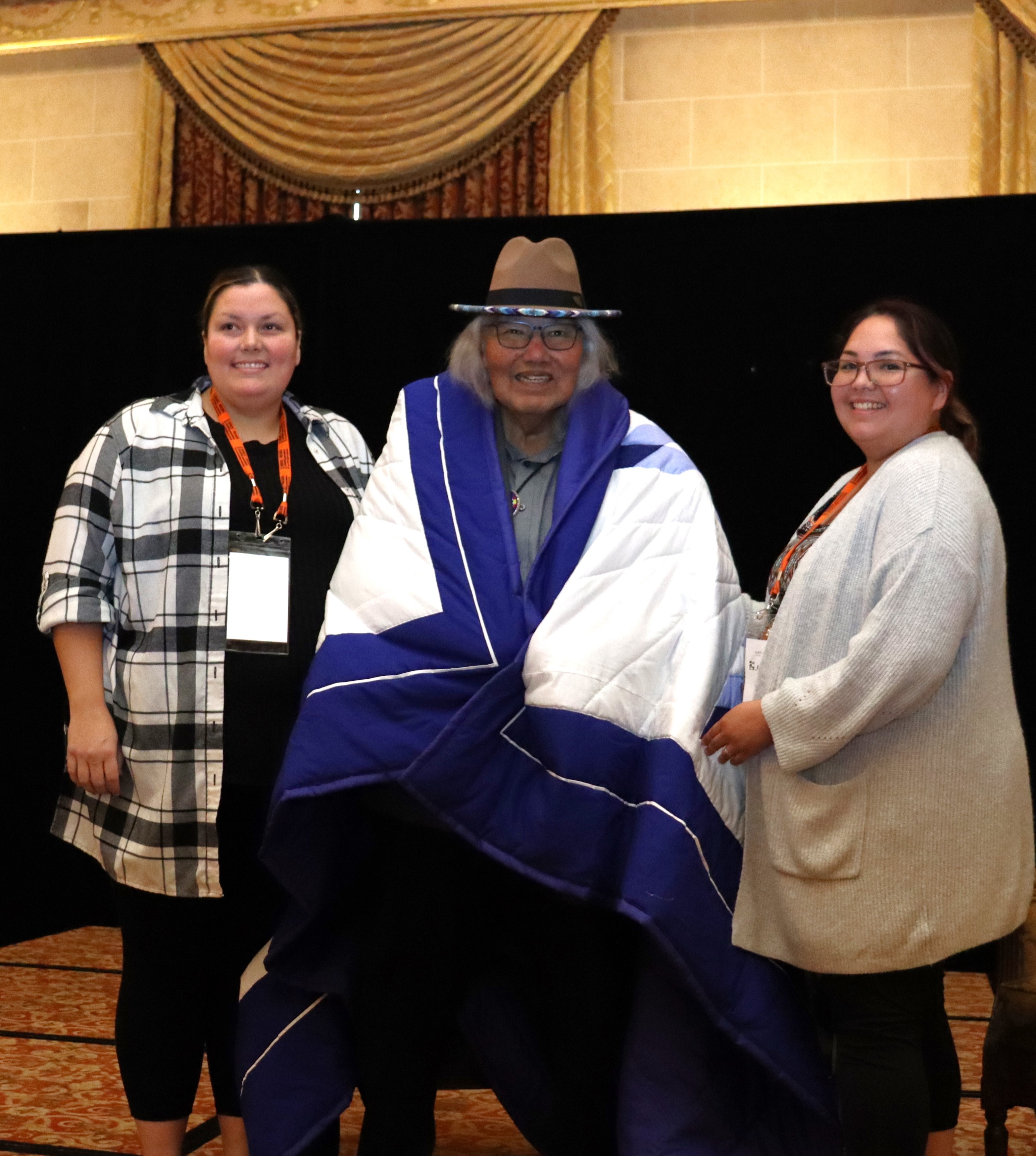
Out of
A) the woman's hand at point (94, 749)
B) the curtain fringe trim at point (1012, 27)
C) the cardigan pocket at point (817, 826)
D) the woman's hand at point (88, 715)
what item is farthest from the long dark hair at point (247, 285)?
the curtain fringe trim at point (1012, 27)

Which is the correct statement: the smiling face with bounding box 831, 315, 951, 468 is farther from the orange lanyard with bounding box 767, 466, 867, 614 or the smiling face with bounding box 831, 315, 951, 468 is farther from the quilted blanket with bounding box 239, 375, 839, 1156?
the quilted blanket with bounding box 239, 375, 839, 1156

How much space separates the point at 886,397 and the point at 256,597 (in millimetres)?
1039

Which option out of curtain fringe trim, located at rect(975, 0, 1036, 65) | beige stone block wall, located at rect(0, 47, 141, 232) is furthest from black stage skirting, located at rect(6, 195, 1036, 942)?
beige stone block wall, located at rect(0, 47, 141, 232)

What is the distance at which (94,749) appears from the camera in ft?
7.02

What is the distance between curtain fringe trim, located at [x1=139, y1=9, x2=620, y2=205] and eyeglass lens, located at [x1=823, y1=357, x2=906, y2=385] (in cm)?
380

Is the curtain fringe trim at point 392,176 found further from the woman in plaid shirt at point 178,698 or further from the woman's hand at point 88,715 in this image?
the woman's hand at point 88,715

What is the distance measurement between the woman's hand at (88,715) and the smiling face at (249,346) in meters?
0.46

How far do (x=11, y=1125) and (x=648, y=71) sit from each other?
14.8 feet

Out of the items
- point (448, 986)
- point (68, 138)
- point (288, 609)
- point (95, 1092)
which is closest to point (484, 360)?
point (288, 609)

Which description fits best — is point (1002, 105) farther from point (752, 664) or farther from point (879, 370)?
point (752, 664)

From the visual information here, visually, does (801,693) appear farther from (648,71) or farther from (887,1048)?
(648,71)

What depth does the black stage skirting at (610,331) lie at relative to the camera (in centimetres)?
384

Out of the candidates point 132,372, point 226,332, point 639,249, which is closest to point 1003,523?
point 639,249

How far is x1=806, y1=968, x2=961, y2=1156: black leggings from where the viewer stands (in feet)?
5.93
